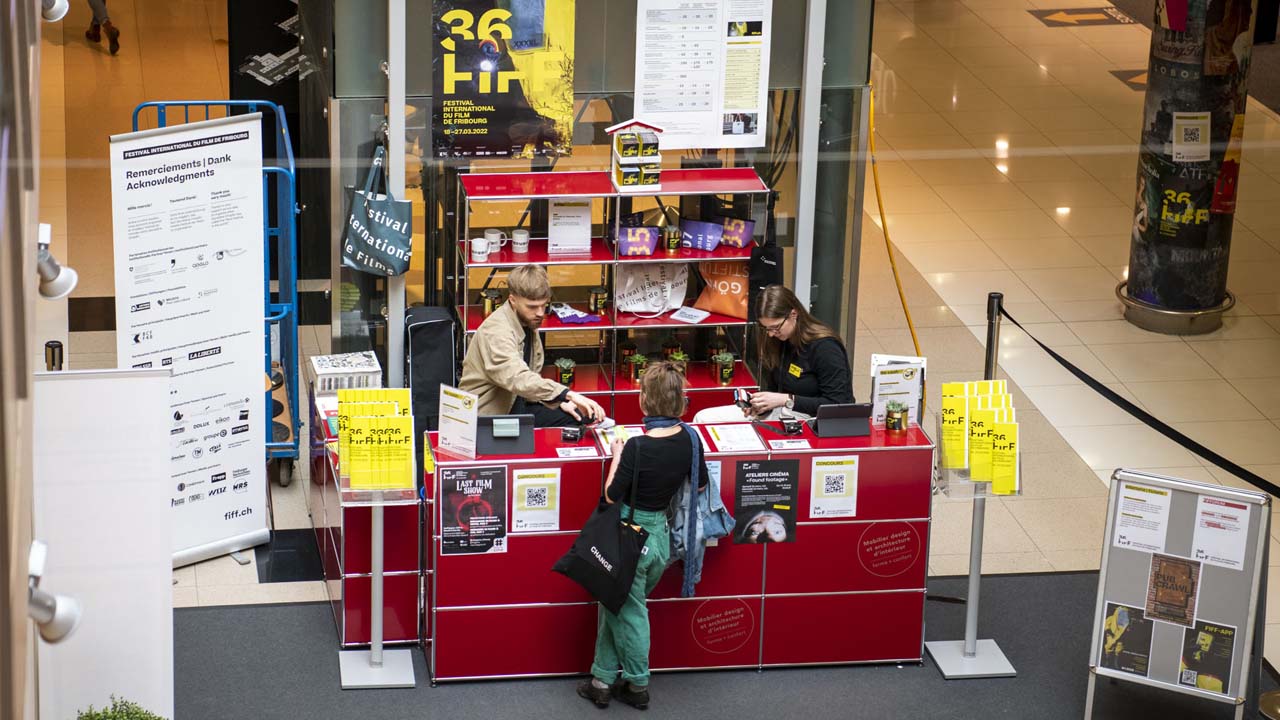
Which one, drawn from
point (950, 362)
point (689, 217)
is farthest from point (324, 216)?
point (950, 362)

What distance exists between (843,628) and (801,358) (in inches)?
46.7

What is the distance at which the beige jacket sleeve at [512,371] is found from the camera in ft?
22.4

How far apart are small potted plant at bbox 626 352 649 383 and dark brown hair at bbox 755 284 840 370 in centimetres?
90

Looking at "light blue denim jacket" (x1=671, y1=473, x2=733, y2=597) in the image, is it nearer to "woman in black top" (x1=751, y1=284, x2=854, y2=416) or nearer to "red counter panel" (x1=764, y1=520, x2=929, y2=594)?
"red counter panel" (x1=764, y1=520, x2=929, y2=594)

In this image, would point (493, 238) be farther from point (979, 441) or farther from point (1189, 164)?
point (1189, 164)

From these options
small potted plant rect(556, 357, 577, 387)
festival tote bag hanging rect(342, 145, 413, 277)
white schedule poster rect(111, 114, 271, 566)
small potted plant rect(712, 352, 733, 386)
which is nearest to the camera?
white schedule poster rect(111, 114, 271, 566)

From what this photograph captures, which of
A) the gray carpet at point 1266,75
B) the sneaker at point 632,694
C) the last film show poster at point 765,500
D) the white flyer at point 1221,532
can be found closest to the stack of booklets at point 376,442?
the sneaker at point 632,694

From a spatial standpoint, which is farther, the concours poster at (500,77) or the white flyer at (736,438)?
the concours poster at (500,77)

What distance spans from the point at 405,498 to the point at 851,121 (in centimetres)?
327

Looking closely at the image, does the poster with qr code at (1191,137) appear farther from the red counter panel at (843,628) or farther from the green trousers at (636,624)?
the green trousers at (636,624)

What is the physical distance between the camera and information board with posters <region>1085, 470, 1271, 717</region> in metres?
5.84

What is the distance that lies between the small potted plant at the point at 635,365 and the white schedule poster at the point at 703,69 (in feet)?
3.41

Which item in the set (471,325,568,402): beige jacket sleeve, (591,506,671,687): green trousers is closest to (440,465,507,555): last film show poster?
(591,506,671,687): green trousers

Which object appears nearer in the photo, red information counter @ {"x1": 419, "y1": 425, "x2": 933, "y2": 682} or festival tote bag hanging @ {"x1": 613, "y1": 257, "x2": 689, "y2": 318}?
red information counter @ {"x1": 419, "y1": 425, "x2": 933, "y2": 682}
